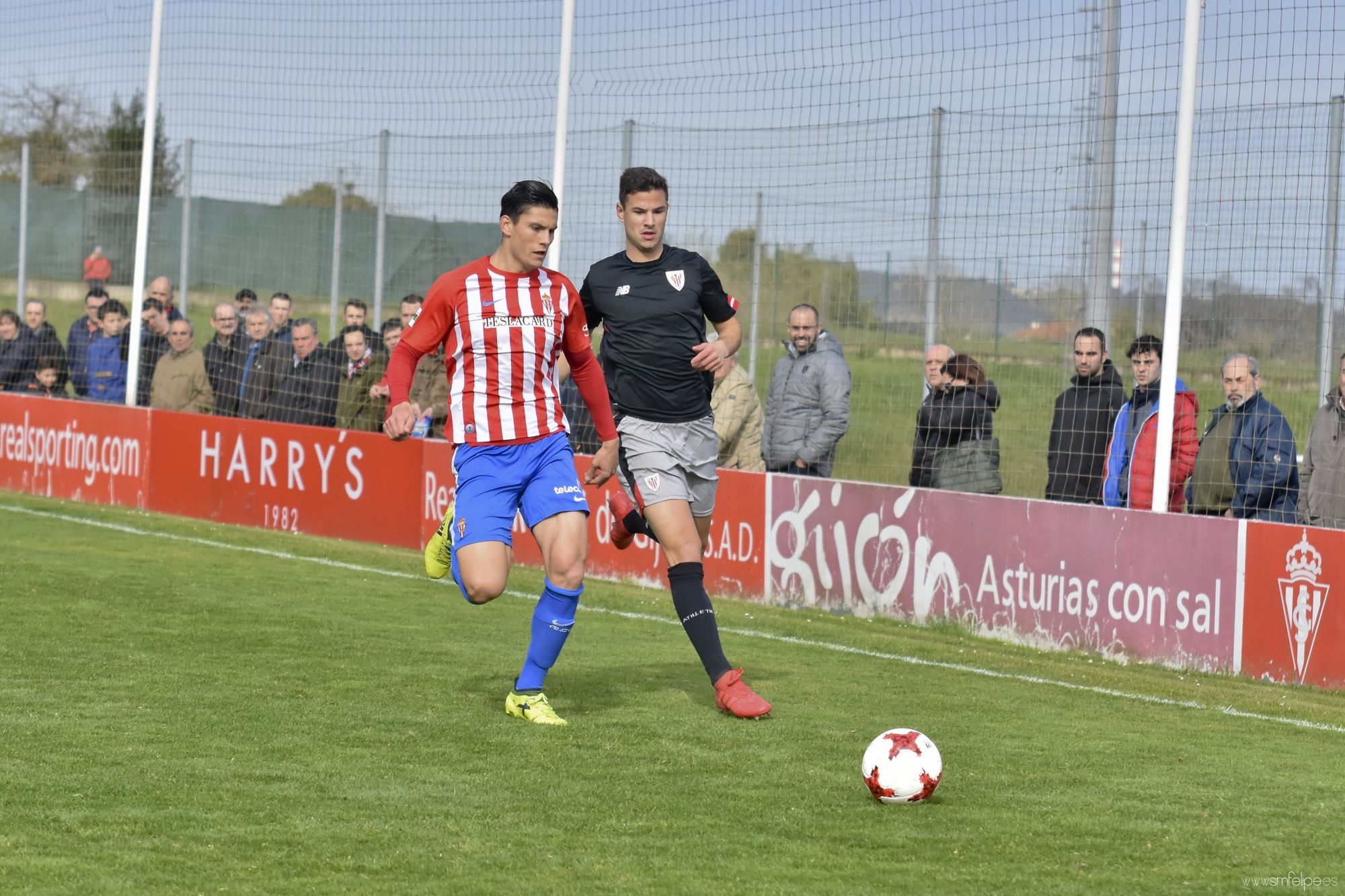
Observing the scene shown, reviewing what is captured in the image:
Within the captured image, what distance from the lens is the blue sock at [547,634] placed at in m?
6.83

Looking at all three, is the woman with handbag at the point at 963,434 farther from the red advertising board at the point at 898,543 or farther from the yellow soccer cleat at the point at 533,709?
the yellow soccer cleat at the point at 533,709

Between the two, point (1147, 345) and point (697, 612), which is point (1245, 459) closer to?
point (1147, 345)

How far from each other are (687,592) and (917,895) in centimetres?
277

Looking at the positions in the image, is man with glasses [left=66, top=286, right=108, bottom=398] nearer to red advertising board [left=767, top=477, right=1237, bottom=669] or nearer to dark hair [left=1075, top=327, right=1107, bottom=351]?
red advertising board [left=767, top=477, right=1237, bottom=669]

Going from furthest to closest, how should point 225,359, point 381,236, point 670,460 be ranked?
1. point 225,359
2. point 381,236
3. point 670,460

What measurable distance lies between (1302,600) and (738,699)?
131 inches

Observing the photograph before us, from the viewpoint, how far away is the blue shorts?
22.2 feet

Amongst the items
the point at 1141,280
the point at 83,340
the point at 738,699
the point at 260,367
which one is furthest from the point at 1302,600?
the point at 83,340

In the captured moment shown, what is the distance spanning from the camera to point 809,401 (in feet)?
37.8

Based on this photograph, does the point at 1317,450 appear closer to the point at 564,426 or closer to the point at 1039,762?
the point at 1039,762

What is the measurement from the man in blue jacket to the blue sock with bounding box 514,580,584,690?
389 centimetres

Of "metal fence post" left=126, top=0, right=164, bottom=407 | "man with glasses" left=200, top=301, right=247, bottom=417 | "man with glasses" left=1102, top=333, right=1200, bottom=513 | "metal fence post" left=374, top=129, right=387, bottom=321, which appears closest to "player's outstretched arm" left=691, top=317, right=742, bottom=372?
"man with glasses" left=1102, top=333, right=1200, bottom=513

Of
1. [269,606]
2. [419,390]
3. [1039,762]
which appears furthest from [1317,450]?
[419,390]

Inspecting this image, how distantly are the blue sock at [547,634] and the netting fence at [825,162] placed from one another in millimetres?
4285
